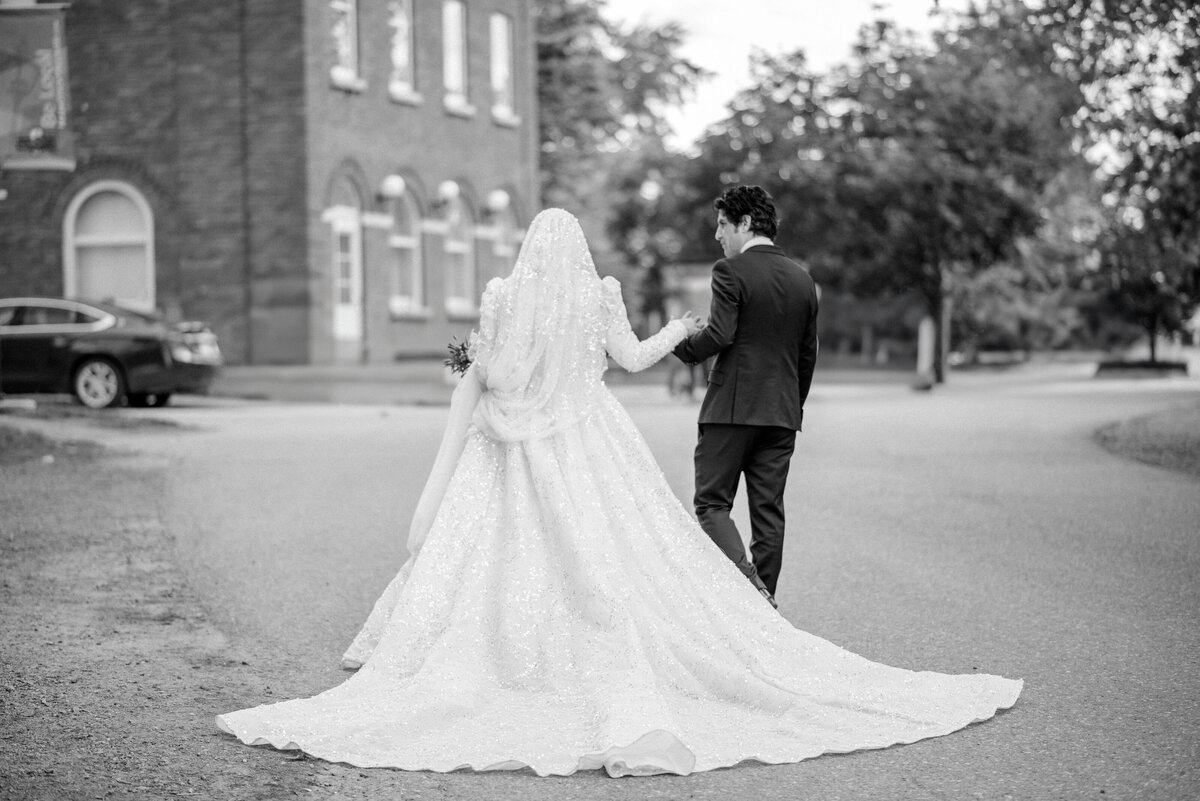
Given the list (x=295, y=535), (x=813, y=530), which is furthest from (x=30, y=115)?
(x=813, y=530)

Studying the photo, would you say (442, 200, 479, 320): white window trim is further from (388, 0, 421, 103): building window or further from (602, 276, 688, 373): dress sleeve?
(602, 276, 688, 373): dress sleeve

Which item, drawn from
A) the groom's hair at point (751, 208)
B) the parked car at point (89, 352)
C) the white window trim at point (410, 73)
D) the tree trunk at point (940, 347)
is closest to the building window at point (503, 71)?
the white window trim at point (410, 73)

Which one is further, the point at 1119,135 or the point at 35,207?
the point at 35,207

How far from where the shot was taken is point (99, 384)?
72.5ft

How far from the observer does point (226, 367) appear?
28.7 metres

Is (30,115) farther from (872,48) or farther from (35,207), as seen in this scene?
(872,48)

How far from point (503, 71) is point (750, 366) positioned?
3033 centimetres

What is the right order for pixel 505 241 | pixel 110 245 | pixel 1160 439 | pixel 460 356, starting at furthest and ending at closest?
pixel 505 241
pixel 110 245
pixel 1160 439
pixel 460 356

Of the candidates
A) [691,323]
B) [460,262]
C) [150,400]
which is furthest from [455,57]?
[691,323]

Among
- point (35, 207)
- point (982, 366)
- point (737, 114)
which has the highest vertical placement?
point (737, 114)

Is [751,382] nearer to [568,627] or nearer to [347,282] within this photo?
[568,627]

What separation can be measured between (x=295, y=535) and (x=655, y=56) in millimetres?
34565

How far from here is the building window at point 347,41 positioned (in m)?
30.5

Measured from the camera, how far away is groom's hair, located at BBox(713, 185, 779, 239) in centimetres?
734
